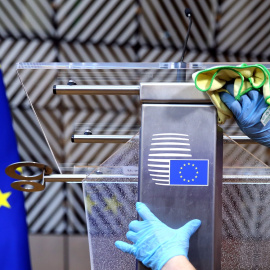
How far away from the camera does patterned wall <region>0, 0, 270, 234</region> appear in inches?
101

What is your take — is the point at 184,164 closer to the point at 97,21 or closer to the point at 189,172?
the point at 189,172

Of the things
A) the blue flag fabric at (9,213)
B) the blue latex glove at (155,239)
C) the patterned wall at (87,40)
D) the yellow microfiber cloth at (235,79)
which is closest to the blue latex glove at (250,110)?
the yellow microfiber cloth at (235,79)

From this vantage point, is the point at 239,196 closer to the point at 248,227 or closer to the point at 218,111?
the point at 248,227

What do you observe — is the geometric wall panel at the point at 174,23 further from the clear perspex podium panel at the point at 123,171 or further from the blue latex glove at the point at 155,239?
the blue latex glove at the point at 155,239

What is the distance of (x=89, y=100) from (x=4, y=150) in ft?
3.75

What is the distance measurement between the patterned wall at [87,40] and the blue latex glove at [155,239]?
1885mm

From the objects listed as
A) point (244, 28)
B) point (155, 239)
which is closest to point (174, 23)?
point (244, 28)

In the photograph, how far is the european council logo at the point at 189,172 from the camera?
78 centimetres

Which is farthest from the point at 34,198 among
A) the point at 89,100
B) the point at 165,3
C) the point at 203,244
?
the point at 203,244

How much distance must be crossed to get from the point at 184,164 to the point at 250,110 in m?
0.16

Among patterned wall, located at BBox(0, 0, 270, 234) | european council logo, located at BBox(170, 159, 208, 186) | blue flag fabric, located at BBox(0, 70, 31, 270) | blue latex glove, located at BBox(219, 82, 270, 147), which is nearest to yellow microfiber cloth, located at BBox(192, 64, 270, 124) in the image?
blue latex glove, located at BBox(219, 82, 270, 147)

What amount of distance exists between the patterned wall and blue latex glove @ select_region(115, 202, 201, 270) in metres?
1.88

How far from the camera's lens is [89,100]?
3.04 feet

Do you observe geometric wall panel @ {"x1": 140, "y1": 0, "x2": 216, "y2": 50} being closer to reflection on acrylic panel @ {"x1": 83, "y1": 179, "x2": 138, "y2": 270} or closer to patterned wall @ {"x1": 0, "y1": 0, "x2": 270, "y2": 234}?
patterned wall @ {"x1": 0, "y1": 0, "x2": 270, "y2": 234}
